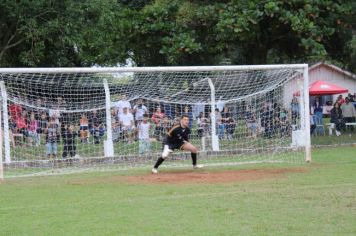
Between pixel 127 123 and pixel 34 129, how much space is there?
281 cm

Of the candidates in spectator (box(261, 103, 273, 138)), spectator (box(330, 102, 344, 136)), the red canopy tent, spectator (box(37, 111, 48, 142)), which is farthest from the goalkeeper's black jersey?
the red canopy tent

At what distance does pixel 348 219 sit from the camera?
32.6 ft

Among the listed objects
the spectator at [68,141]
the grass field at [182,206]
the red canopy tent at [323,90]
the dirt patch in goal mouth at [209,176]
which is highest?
the red canopy tent at [323,90]

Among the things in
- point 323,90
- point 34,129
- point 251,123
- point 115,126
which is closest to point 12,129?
point 34,129

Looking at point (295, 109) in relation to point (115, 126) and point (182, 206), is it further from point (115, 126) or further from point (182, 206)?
point (182, 206)

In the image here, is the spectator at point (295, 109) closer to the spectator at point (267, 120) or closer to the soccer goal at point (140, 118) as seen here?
the soccer goal at point (140, 118)

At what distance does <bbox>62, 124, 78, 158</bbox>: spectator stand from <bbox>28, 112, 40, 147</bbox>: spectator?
71 centimetres

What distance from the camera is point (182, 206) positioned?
1155 cm

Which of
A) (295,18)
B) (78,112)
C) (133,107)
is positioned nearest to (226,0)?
(295,18)

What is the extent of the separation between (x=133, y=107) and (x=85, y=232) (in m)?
11.7

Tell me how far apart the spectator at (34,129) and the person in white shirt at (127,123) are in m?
2.56

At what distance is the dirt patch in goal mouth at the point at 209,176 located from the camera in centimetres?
1526

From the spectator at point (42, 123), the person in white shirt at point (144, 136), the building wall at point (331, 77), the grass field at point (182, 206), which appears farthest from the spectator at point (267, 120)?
the building wall at point (331, 77)

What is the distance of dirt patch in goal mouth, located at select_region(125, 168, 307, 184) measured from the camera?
601 inches
